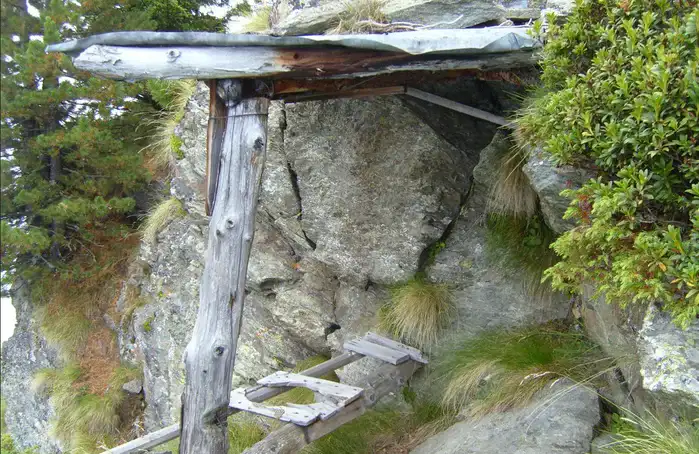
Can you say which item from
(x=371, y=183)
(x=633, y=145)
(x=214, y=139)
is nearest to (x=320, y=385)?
(x=371, y=183)

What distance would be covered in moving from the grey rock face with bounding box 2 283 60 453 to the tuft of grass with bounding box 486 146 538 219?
8813 millimetres

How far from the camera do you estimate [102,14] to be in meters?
8.93

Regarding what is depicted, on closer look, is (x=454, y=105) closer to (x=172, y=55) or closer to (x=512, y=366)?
(x=512, y=366)

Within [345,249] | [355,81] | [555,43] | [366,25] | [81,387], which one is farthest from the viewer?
[81,387]

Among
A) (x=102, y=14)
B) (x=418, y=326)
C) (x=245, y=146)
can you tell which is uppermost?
(x=102, y=14)

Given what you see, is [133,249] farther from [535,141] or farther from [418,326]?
[535,141]

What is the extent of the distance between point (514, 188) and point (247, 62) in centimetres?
276

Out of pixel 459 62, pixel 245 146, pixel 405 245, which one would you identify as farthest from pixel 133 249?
pixel 459 62

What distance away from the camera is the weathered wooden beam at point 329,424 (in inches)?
185

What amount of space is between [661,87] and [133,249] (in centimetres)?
972

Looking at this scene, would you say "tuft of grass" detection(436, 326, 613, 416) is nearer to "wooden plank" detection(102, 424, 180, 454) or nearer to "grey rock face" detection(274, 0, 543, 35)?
"wooden plank" detection(102, 424, 180, 454)

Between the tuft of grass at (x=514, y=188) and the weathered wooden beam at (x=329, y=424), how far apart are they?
6.40 ft

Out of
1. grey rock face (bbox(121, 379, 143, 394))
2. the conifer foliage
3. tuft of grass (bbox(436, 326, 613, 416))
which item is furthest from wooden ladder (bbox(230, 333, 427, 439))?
the conifer foliage

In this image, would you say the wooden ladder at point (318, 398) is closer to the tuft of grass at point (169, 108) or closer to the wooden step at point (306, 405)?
the wooden step at point (306, 405)
